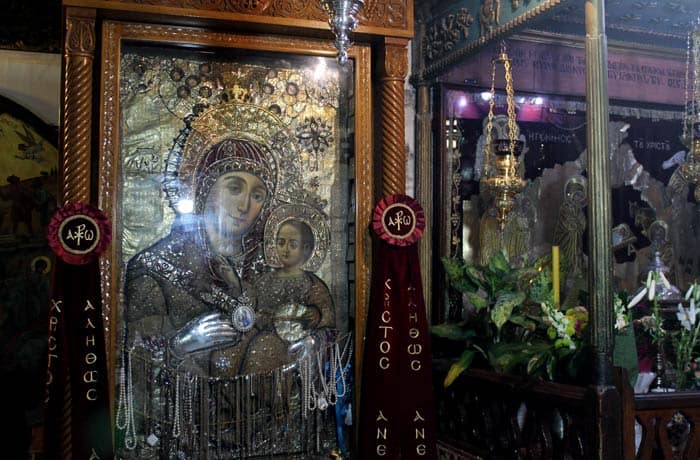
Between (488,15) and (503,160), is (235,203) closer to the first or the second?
(503,160)

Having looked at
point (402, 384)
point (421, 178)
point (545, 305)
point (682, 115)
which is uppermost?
point (682, 115)

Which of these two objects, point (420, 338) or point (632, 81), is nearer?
point (420, 338)

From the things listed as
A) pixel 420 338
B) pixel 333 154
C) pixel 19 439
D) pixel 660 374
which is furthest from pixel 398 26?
pixel 19 439

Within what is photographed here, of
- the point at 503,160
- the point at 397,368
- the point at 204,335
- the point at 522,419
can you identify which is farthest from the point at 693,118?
the point at 204,335

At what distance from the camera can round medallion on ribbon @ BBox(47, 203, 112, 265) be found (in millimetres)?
3732

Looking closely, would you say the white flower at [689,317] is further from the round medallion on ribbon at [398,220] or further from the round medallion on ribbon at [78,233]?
the round medallion on ribbon at [78,233]

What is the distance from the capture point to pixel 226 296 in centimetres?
429

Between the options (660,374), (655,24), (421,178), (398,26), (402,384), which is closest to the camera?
(660,374)

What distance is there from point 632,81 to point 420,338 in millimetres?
2695

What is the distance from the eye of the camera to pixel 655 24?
529 cm

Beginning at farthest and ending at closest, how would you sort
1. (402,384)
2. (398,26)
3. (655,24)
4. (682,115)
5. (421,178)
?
(682,115), (655,24), (421,178), (398,26), (402,384)

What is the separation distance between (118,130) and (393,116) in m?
1.48

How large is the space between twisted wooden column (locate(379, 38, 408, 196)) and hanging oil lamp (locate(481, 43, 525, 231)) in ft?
2.00

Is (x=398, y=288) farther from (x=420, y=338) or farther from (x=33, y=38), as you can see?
(x=33, y=38)
